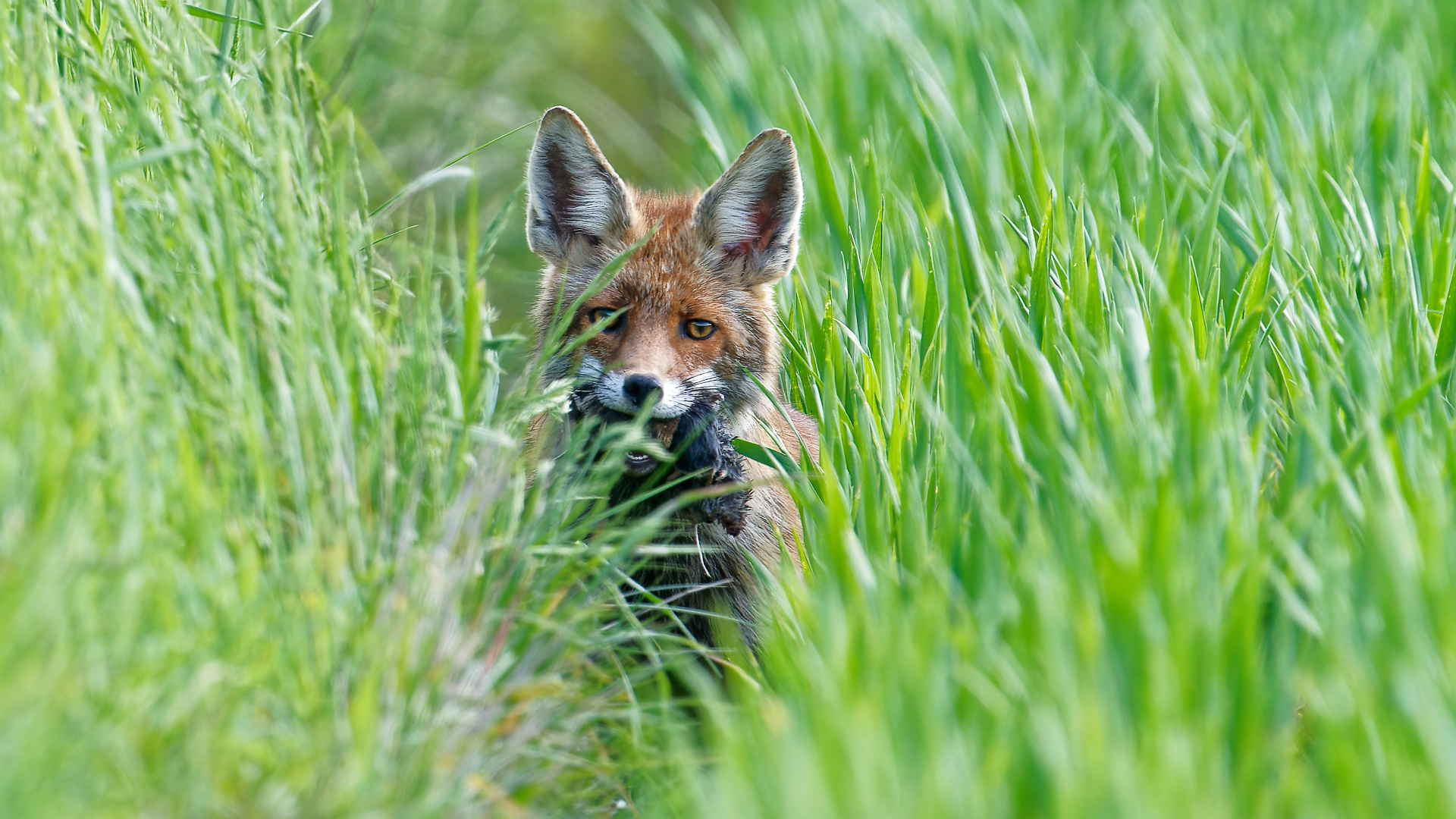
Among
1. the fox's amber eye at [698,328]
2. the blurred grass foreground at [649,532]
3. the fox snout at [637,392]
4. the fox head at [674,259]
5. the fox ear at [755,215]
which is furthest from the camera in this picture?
the fox ear at [755,215]

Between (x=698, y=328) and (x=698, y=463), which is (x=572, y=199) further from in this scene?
(x=698, y=463)

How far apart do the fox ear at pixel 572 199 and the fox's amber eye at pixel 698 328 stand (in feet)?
1.24

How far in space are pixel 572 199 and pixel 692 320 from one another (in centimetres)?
58

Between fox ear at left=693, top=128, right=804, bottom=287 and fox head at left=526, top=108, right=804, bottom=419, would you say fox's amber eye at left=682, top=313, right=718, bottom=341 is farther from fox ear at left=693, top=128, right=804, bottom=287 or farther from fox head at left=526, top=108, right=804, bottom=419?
fox ear at left=693, top=128, right=804, bottom=287

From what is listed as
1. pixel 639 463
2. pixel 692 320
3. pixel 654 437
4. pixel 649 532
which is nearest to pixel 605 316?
pixel 692 320

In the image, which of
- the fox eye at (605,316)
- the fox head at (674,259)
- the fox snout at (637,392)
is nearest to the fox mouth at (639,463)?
the fox snout at (637,392)

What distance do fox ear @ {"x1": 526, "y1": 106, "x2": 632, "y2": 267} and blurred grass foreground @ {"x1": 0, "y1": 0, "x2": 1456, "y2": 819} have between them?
2.11 ft

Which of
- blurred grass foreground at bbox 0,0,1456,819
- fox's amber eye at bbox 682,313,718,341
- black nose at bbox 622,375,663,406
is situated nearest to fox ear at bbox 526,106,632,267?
fox's amber eye at bbox 682,313,718,341

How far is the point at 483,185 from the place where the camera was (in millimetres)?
8164

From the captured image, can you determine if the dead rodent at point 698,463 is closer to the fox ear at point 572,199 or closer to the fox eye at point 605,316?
the fox eye at point 605,316

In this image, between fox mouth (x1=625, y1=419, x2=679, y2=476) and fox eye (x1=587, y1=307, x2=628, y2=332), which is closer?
fox mouth (x1=625, y1=419, x2=679, y2=476)

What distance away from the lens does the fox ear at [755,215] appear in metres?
3.71

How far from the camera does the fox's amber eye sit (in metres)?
3.60

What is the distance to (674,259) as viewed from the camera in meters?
3.72
